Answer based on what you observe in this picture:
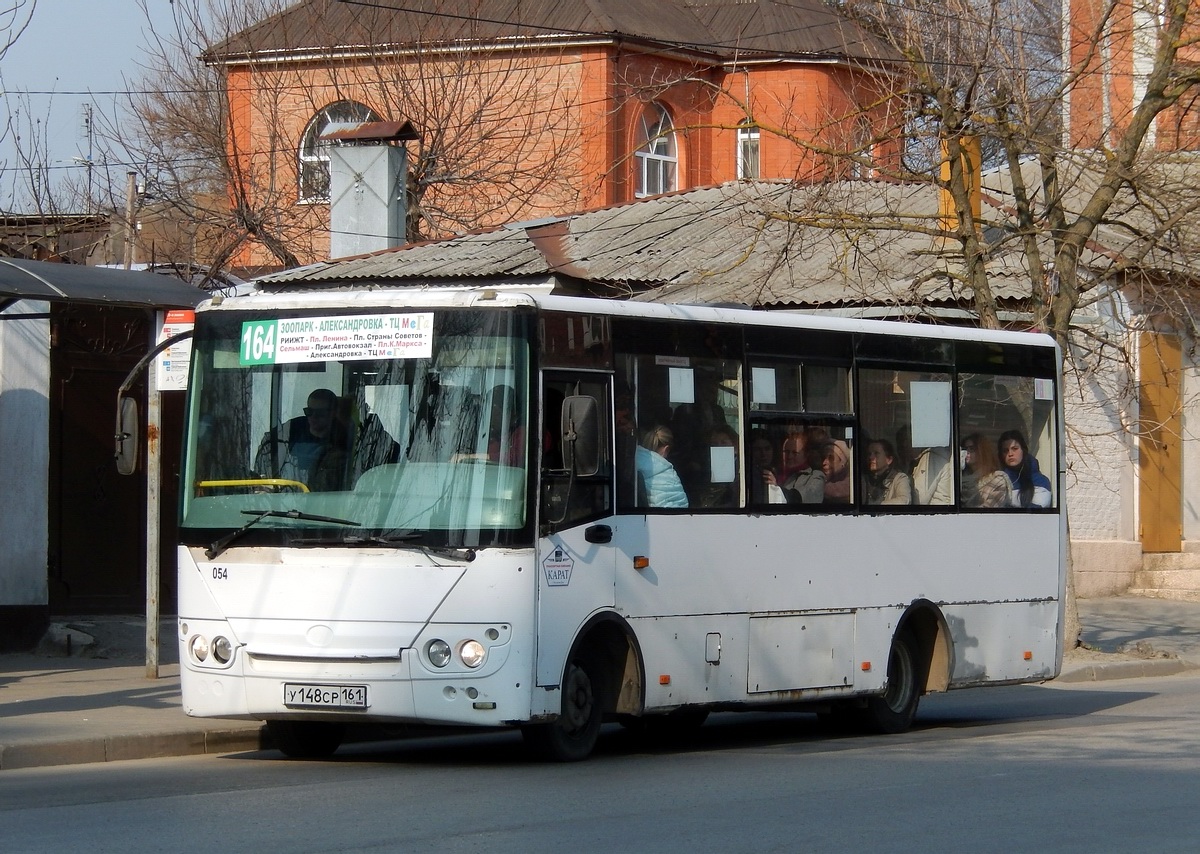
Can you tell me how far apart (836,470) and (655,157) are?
88.5ft

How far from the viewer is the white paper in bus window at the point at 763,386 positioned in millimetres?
11234

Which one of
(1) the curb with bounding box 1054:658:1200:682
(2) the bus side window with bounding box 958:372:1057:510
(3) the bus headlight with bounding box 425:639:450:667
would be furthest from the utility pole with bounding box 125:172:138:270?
(3) the bus headlight with bounding box 425:639:450:667

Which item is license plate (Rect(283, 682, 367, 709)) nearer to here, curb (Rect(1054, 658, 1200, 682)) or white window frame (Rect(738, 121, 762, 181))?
curb (Rect(1054, 658, 1200, 682))

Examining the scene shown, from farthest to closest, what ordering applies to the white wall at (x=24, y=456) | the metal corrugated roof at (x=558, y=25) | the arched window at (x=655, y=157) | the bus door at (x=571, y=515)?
the arched window at (x=655, y=157)
the metal corrugated roof at (x=558, y=25)
the white wall at (x=24, y=456)
the bus door at (x=571, y=515)

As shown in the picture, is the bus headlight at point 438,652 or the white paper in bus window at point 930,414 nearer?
the bus headlight at point 438,652

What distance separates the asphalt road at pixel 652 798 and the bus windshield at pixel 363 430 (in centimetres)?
141

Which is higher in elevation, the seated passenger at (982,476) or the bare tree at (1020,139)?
the bare tree at (1020,139)

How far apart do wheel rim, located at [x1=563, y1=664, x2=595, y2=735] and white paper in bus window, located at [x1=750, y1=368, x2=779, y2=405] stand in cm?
232

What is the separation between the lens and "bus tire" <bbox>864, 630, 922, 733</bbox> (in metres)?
12.4

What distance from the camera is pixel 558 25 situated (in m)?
35.8

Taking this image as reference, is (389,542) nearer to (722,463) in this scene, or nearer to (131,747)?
(131,747)

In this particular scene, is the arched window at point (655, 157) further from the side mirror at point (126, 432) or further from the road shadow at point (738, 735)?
the side mirror at point (126, 432)

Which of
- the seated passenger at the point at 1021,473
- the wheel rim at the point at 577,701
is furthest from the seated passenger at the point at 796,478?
the seated passenger at the point at 1021,473

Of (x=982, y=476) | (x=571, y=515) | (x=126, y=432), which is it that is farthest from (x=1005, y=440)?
(x=126, y=432)
